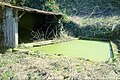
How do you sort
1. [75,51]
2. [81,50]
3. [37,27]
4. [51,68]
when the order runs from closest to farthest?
1. [51,68]
2. [75,51]
3. [81,50]
4. [37,27]

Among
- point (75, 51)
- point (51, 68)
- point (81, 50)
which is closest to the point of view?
point (51, 68)

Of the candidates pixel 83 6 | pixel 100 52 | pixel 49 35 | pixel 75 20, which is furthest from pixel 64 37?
pixel 83 6

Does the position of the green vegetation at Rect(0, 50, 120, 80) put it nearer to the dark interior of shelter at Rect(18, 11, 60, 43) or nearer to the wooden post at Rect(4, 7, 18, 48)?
the wooden post at Rect(4, 7, 18, 48)

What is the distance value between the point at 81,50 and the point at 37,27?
5.44 metres

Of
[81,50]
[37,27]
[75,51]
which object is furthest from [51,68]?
[37,27]

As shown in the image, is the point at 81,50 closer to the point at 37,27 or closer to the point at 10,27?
the point at 10,27

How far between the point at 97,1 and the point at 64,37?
7.42 m

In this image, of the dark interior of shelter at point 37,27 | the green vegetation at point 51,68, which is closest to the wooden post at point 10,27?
the green vegetation at point 51,68

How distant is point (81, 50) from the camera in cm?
1389

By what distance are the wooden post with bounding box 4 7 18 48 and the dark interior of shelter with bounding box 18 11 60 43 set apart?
2447mm

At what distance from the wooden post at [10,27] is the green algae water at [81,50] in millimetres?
1385

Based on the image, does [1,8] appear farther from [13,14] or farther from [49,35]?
[49,35]

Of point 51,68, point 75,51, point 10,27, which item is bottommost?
point 75,51

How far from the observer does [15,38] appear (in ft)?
43.6
